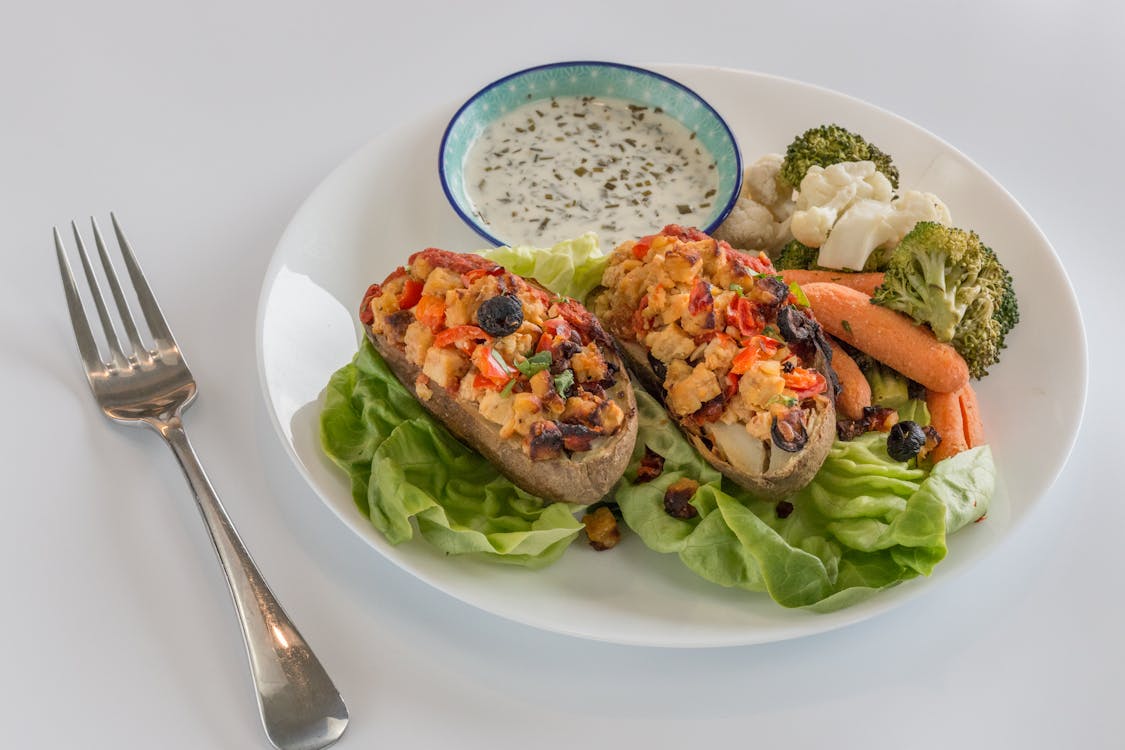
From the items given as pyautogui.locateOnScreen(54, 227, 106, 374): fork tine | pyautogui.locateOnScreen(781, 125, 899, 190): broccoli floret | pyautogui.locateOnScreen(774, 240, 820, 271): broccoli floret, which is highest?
pyautogui.locateOnScreen(781, 125, 899, 190): broccoli floret

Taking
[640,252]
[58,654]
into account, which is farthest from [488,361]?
[58,654]

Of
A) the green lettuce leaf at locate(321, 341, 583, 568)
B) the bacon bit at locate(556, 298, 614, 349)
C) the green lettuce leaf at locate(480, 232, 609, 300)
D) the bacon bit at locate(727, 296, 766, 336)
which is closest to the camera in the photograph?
the green lettuce leaf at locate(321, 341, 583, 568)

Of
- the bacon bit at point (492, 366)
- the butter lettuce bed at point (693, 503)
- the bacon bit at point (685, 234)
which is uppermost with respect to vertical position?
the bacon bit at point (685, 234)

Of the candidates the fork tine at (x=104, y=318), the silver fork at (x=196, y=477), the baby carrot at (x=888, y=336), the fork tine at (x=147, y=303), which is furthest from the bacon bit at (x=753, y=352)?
the fork tine at (x=104, y=318)

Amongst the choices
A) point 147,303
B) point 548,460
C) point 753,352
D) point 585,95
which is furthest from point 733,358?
point 147,303

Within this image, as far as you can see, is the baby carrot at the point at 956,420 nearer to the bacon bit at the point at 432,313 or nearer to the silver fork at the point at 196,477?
the bacon bit at the point at 432,313

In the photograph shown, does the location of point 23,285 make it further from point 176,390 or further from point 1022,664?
point 1022,664

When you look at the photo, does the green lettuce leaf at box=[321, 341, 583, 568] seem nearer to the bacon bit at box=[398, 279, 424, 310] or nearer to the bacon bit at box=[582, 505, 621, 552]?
the bacon bit at box=[582, 505, 621, 552]

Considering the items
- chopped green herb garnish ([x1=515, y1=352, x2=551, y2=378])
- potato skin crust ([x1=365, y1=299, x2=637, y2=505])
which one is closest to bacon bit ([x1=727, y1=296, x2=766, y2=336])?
potato skin crust ([x1=365, y1=299, x2=637, y2=505])
